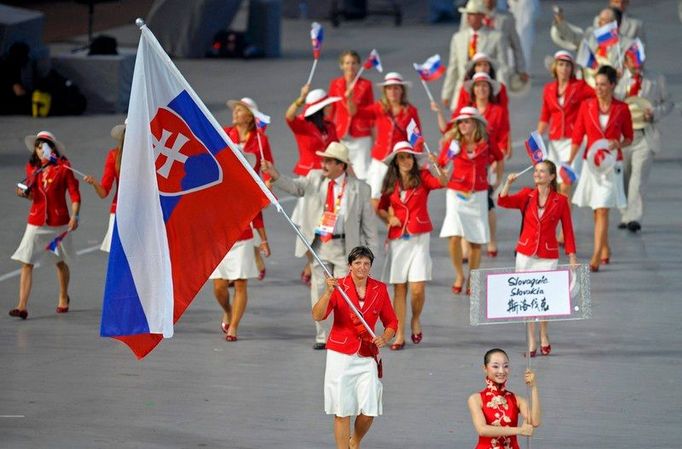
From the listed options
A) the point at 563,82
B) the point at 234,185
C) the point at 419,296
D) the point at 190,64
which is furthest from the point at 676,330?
the point at 190,64

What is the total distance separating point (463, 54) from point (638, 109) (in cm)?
287

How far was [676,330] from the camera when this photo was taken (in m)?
16.3

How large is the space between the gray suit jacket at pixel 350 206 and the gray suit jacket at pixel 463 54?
6441 mm

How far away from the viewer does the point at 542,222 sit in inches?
614

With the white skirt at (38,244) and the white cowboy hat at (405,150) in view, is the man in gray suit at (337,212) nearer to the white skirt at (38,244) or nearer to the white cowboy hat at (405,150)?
the white cowboy hat at (405,150)

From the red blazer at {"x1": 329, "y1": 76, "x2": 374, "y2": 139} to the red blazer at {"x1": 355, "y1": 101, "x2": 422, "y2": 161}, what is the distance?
674mm

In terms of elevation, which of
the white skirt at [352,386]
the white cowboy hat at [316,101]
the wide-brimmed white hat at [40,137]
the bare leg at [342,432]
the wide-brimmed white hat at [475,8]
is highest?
the wide-brimmed white hat at [475,8]

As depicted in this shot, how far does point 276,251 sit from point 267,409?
251 inches

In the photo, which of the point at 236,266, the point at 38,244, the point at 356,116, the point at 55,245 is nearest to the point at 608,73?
the point at 356,116

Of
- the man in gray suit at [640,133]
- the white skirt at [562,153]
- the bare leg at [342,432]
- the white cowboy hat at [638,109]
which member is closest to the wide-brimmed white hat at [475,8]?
the man in gray suit at [640,133]

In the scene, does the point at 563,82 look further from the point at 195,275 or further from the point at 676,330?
the point at 195,275

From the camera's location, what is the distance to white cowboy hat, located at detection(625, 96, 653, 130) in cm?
2044

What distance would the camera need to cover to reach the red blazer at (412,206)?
15.8 m

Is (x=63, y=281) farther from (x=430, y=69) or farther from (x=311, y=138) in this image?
(x=430, y=69)
